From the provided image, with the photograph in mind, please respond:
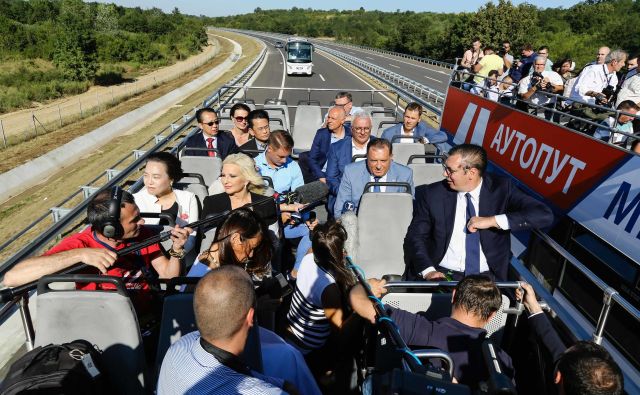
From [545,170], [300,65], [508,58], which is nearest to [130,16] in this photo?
[300,65]

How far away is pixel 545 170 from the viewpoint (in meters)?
6.45

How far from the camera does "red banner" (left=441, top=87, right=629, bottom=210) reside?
542 cm

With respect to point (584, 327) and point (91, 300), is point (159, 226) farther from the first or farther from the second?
point (584, 327)

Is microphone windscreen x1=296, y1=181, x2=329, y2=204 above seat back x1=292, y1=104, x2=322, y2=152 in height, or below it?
above

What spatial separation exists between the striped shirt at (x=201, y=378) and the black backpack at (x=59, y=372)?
679mm

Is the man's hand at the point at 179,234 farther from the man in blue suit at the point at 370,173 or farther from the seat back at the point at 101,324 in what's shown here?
the man in blue suit at the point at 370,173

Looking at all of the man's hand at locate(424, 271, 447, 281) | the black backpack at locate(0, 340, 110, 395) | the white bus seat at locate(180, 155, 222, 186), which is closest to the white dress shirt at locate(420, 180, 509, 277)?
the man's hand at locate(424, 271, 447, 281)

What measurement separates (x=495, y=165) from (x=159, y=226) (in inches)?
243

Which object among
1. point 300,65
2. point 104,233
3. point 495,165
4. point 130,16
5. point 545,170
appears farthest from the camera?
point 130,16

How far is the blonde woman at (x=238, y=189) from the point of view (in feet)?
15.0

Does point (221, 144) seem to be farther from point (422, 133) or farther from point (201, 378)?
point (201, 378)

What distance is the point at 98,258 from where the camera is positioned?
2871 mm

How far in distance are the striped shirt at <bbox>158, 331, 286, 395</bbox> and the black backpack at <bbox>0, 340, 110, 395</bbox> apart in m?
0.68

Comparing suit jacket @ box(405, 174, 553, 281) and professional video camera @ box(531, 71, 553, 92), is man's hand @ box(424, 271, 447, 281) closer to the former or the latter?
suit jacket @ box(405, 174, 553, 281)
